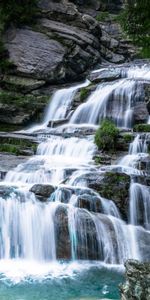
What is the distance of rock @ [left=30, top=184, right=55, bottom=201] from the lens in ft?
53.5

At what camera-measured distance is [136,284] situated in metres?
8.19

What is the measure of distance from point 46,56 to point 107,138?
13.1 meters

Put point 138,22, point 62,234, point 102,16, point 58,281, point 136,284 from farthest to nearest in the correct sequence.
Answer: point 102,16 → point 62,234 → point 138,22 → point 58,281 → point 136,284

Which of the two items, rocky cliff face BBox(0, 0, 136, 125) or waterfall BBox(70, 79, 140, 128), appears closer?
waterfall BBox(70, 79, 140, 128)

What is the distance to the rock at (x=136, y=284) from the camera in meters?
8.06

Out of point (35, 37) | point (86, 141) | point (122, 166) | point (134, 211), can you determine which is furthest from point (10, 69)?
point (134, 211)

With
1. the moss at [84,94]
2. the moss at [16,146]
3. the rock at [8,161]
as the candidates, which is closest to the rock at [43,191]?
the rock at [8,161]

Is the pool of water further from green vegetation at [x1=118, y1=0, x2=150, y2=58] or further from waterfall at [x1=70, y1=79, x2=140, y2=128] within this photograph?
waterfall at [x1=70, y1=79, x2=140, y2=128]

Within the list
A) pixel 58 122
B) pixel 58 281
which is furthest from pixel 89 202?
pixel 58 122

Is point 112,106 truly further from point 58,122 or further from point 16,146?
point 16,146

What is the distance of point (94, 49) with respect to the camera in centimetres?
3612

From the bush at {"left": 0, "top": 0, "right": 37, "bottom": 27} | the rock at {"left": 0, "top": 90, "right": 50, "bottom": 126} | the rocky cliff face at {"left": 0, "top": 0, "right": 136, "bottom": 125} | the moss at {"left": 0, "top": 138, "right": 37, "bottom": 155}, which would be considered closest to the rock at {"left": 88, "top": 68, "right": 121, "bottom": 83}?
the rocky cliff face at {"left": 0, "top": 0, "right": 136, "bottom": 125}

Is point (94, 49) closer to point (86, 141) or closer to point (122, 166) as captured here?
point (86, 141)

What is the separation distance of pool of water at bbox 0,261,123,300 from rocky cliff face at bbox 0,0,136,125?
1485cm
